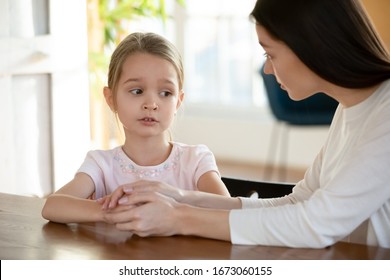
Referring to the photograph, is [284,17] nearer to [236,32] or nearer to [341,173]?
[341,173]

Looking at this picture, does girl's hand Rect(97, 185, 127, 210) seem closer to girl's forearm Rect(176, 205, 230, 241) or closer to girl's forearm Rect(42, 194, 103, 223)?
girl's forearm Rect(42, 194, 103, 223)

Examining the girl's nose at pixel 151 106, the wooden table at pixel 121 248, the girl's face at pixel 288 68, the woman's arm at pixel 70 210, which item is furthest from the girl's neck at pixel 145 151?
the girl's face at pixel 288 68

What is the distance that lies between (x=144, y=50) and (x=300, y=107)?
3133 millimetres

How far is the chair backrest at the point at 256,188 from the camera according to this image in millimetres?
2174

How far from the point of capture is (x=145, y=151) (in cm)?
217

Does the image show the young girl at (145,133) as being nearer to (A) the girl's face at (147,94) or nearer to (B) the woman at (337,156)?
(A) the girl's face at (147,94)

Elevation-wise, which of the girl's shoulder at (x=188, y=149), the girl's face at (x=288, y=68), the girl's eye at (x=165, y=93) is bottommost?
the girl's shoulder at (x=188, y=149)

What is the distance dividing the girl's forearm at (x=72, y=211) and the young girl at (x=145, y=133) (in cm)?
12

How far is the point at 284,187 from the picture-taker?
2174 mm

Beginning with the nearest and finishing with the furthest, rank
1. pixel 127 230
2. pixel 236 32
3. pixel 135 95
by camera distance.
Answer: pixel 127 230 < pixel 135 95 < pixel 236 32

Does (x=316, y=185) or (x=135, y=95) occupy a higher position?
(x=135, y=95)

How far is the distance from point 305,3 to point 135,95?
23.0 inches

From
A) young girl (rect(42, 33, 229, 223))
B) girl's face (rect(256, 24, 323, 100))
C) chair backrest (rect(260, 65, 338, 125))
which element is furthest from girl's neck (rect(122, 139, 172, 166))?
chair backrest (rect(260, 65, 338, 125))
